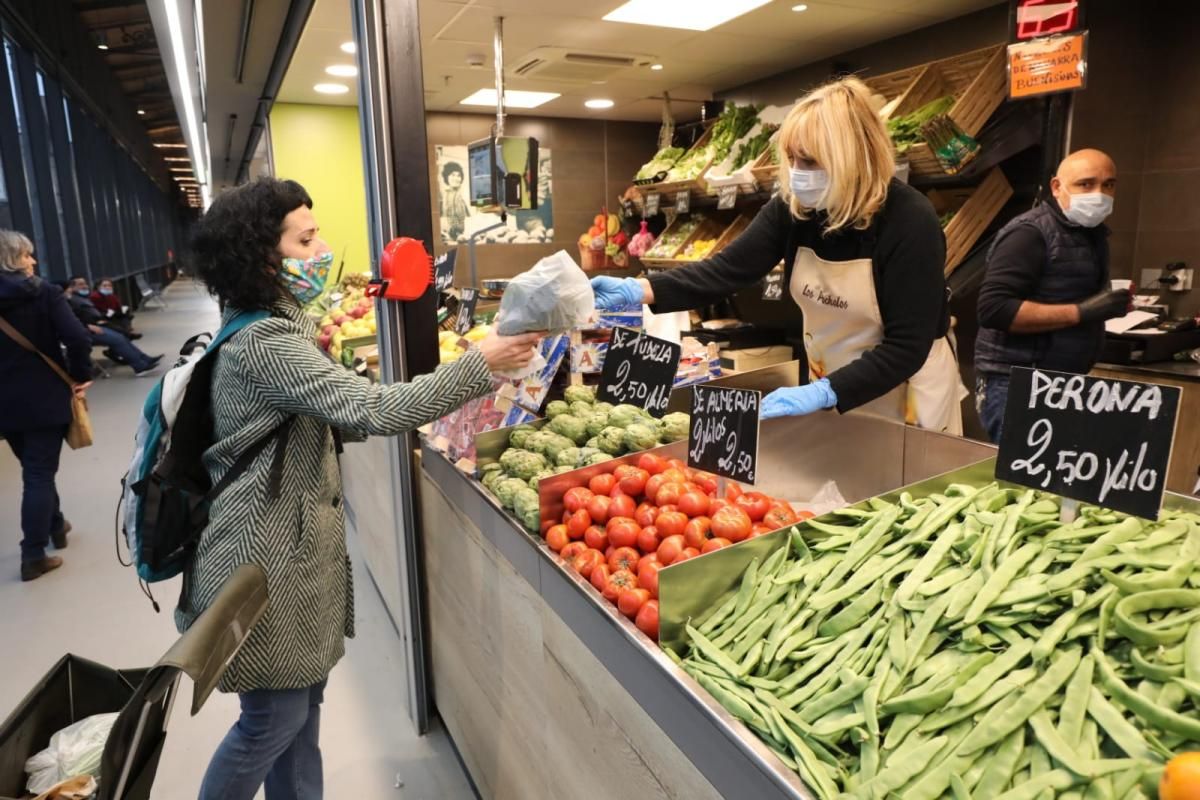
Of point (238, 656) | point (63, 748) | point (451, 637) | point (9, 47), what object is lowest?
point (451, 637)

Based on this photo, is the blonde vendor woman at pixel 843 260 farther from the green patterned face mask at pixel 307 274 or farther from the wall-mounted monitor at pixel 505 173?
the wall-mounted monitor at pixel 505 173

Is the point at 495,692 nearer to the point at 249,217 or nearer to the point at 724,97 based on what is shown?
the point at 249,217

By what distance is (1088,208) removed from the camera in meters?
3.31

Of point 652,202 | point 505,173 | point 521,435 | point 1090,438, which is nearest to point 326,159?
point 652,202

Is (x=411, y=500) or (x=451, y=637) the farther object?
(x=411, y=500)

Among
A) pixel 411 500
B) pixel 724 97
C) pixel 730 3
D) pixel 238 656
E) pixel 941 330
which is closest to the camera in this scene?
pixel 238 656

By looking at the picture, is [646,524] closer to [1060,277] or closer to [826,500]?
[826,500]

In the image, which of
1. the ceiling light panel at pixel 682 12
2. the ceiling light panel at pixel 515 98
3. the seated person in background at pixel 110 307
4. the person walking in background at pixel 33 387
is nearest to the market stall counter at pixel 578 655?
the ceiling light panel at pixel 682 12

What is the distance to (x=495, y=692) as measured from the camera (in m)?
2.21

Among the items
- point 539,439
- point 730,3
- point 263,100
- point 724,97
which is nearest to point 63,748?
point 539,439

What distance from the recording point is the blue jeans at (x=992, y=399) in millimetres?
3502

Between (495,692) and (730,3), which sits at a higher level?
(730,3)

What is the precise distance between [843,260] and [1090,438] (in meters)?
1.20

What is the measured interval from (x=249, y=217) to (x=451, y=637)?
57.3 inches
